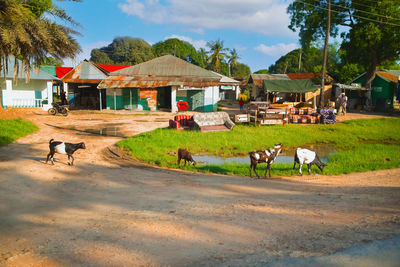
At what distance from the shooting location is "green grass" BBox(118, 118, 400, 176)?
12.2 meters

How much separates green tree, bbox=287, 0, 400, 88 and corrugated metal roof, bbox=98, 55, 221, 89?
12.4 metres

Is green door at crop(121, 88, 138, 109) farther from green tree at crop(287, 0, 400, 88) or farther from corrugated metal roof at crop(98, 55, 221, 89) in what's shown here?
green tree at crop(287, 0, 400, 88)

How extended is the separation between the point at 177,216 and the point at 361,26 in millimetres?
33465

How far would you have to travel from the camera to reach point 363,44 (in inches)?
1220

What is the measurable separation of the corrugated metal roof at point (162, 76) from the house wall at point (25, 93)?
19.9 feet

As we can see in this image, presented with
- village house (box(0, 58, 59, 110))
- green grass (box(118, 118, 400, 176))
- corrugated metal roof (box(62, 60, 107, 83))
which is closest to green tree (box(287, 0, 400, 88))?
green grass (box(118, 118, 400, 176))

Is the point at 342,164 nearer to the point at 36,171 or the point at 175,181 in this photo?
the point at 175,181

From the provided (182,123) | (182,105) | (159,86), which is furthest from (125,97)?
(182,123)

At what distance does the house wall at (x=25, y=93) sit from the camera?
1101 inches

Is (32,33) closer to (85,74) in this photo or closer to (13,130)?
(13,130)

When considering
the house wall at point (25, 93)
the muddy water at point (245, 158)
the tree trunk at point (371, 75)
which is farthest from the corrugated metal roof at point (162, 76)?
the tree trunk at point (371, 75)

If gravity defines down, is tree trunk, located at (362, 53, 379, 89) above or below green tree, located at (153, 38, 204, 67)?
below

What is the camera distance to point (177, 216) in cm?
573

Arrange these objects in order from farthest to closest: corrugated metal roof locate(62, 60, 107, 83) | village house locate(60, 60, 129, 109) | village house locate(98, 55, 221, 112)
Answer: village house locate(60, 60, 129, 109), corrugated metal roof locate(62, 60, 107, 83), village house locate(98, 55, 221, 112)
